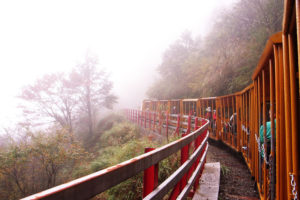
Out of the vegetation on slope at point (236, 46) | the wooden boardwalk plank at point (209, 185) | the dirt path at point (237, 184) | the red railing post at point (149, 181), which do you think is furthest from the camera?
the vegetation on slope at point (236, 46)

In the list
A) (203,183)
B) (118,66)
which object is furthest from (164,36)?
(203,183)

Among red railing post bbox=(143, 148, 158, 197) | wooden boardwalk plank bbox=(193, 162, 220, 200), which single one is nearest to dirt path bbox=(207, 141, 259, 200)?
wooden boardwalk plank bbox=(193, 162, 220, 200)

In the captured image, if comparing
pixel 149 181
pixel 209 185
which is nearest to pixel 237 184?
pixel 209 185

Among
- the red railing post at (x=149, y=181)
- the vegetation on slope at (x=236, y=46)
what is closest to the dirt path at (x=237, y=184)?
the red railing post at (x=149, y=181)

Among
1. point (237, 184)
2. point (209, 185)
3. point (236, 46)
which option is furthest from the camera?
point (236, 46)

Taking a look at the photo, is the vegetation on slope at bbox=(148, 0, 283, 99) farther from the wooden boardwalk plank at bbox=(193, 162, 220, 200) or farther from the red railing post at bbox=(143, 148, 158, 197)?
the red railing post at bbox=(143, 148, 158, 197)

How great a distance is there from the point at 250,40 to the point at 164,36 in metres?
82.9

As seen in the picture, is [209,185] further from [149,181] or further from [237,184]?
[149,181]

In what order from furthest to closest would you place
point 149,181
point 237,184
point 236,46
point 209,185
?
point 236,46
point 237,184
point 209,185
point 149,181

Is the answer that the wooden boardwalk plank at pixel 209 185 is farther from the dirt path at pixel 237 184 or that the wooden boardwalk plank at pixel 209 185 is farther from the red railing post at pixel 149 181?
the red railing post at pixel 149 181

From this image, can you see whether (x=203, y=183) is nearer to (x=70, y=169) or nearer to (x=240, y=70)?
(x=70, y=169)

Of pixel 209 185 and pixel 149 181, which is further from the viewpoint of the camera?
pixel 209 185

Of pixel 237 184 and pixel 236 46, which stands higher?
pixel 236 46

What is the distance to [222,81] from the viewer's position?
14719 mm
